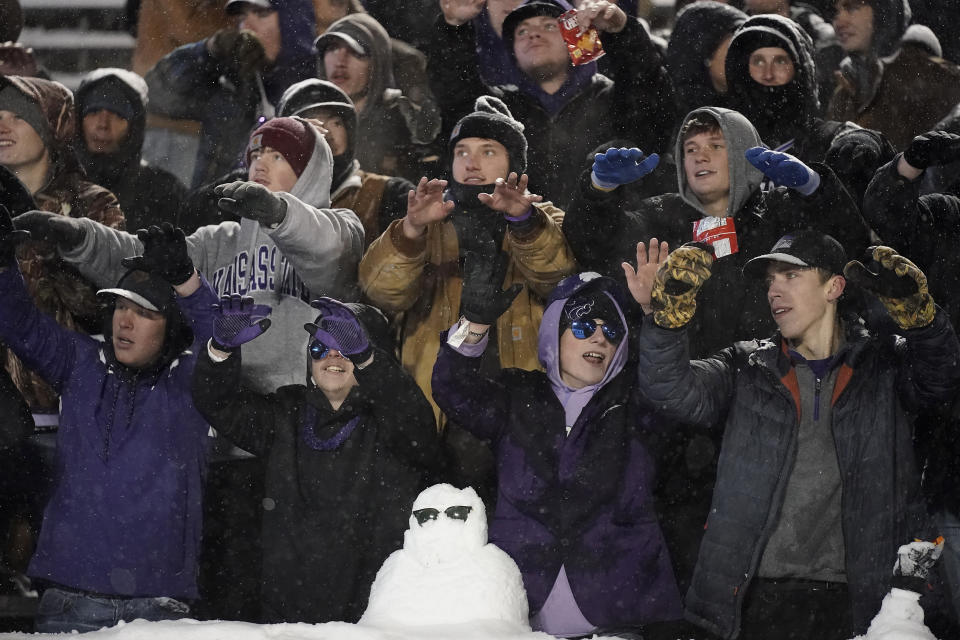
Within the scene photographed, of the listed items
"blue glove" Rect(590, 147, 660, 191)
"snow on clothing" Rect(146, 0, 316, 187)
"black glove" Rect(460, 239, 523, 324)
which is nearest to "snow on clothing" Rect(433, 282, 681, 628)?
"black glove" Rect(460, 239, 523, 324)

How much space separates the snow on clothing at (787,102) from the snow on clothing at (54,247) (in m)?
2.91

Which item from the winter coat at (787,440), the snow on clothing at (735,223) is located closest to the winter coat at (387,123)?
the snow on clothing at (735,223)

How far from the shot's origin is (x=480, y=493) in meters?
5.84

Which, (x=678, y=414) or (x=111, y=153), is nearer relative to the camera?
(x=678, y=414)

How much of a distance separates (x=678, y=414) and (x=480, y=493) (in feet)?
3.21

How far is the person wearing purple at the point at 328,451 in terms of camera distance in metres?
5.42

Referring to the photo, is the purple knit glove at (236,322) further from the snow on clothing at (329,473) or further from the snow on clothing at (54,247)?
the snow on clothing at (54,247)

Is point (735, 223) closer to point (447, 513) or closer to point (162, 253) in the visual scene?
point (447, 513)

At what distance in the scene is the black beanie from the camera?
6.16m

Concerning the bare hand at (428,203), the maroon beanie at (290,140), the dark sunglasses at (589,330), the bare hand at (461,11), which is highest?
the bare hand at (461,11)

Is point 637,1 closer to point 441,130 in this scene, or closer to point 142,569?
point 441,130

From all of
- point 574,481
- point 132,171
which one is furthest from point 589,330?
point 132,171

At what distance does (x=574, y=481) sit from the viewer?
5.33 metres

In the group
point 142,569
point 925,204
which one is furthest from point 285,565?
point 925,204
